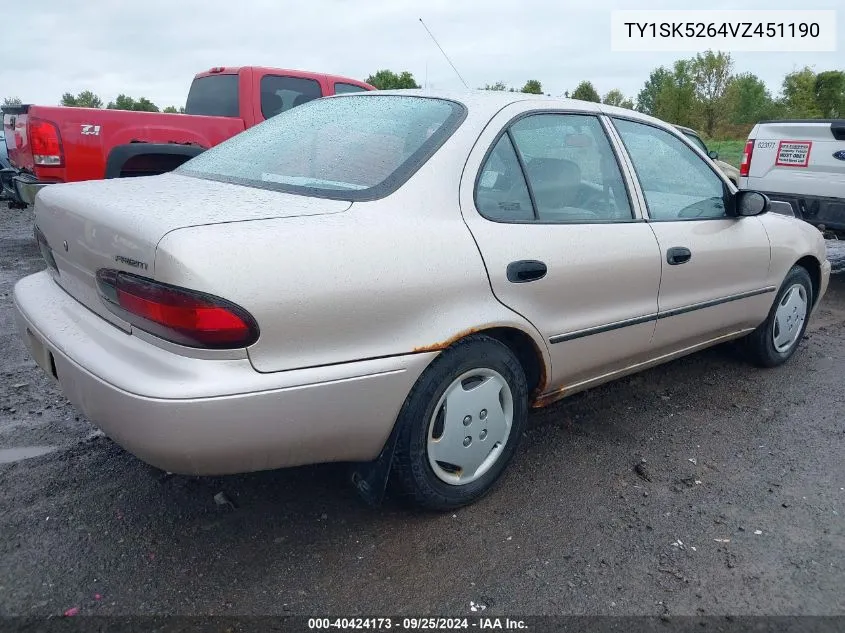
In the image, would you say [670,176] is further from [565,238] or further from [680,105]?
[680,105]

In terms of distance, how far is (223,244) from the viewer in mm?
1987

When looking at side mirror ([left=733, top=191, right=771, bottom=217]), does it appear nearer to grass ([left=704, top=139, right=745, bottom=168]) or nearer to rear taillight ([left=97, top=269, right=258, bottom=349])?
rear taillight ([left=97, top=269, right=258, bottom=349])

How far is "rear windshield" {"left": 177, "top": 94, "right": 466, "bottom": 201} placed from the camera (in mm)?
2500

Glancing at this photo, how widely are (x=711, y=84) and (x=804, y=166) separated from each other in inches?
1535

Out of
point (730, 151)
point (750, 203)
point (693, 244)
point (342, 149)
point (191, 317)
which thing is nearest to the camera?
point (191, 317)

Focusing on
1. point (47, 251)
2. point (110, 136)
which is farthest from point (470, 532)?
point (110, 136)

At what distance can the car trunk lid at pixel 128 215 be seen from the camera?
2.07 m

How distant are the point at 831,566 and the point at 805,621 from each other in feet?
1.18

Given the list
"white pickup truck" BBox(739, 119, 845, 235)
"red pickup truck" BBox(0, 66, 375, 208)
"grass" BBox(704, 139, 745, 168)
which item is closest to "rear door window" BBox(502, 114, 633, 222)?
"red pickup truck" BBox(0, 66, 375, 208)

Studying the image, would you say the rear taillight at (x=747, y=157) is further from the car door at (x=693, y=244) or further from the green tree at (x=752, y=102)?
the green tree at (x=752, y=102)

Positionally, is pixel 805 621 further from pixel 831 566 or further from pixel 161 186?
pixel 161 186

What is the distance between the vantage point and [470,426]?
2.62m

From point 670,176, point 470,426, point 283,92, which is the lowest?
point 470,426

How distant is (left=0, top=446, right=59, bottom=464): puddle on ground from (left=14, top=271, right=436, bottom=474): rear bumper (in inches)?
33.6
